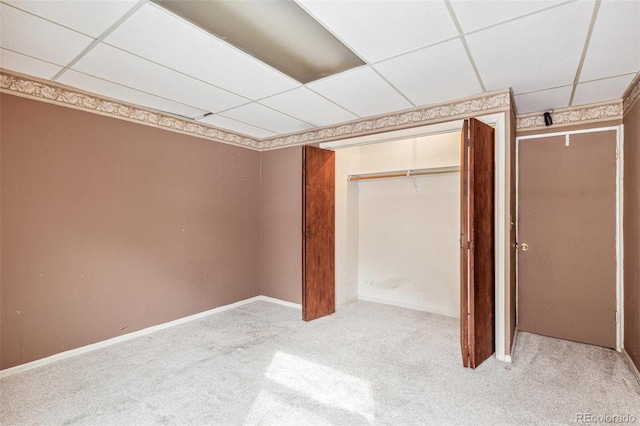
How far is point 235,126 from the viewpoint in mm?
4367

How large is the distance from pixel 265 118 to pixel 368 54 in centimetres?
196

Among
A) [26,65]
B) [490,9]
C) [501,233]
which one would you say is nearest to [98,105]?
[26,65]

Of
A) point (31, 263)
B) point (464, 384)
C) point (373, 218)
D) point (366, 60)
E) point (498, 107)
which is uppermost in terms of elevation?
point (366, 60)

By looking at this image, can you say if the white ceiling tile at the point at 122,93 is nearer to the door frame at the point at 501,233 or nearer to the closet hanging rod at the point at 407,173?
the closet hanging rod at the point at 407,173

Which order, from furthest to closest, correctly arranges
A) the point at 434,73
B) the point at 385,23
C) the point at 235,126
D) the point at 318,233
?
the point at 235,126 → the point at 318,233 → the point at 434,73 → the point at 385,23

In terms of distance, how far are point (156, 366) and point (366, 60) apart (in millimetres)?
3303

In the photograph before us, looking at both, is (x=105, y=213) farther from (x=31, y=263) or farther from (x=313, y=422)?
(x=313, y=422)

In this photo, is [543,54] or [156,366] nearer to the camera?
[543,54]

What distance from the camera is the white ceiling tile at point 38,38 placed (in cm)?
195

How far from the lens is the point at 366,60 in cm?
244

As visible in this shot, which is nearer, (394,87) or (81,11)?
(81,11)

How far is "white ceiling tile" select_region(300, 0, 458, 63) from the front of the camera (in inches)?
70.5

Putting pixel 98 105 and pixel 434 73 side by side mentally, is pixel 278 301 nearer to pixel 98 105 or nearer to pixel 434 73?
pixel 98 105

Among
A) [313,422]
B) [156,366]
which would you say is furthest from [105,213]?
[313,422]
